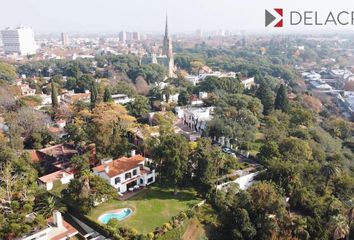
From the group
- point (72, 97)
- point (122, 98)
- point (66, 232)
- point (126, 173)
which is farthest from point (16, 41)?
point (66, 232)

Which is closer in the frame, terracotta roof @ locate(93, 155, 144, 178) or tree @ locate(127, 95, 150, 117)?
terracotta roof @ locate(93, 155, 144, 178)

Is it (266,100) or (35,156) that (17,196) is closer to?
(35,156)

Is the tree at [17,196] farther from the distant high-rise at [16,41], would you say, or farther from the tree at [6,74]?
the distant high-rise at [16,41]

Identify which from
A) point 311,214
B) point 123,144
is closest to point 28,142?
point 123,144

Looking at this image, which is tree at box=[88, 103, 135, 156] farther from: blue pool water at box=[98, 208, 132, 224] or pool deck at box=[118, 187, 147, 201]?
blue pool water at box=[98, 208, 132, 224]

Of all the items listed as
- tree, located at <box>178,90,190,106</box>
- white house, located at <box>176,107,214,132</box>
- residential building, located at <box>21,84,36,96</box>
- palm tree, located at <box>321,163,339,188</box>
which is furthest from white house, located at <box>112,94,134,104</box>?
palm tree, located at <box>321,163,339,188</box>

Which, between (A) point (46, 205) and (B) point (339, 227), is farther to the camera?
(A) point (46, 205)
